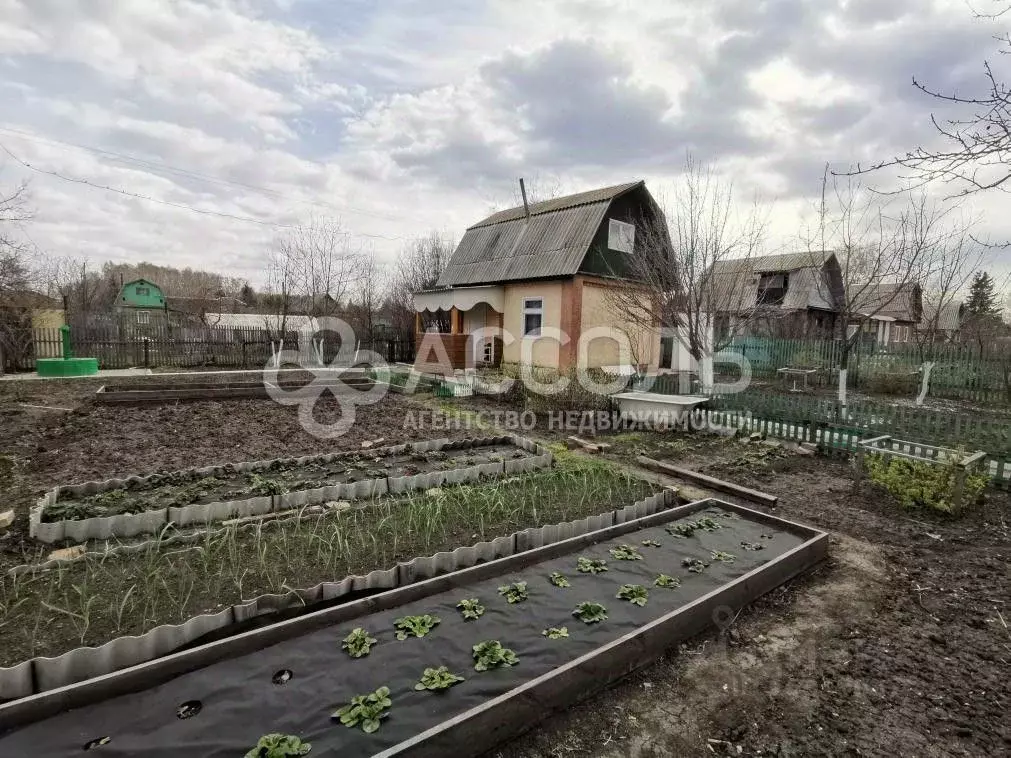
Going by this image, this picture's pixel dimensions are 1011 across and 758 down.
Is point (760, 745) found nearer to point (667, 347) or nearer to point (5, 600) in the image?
point (5, 600)

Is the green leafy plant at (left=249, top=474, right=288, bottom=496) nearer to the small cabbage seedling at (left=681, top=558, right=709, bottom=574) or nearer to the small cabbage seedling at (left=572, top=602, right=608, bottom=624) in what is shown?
Result: the small cabbage seedling at (left=572, top=602, right=608, bottom=624)

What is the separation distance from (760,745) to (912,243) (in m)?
11.6

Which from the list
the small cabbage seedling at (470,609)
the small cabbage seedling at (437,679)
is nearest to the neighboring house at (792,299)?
the small cabbage seedling at (470,609)

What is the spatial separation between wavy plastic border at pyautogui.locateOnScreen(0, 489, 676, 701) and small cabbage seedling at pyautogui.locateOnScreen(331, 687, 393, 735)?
1004 millimetres

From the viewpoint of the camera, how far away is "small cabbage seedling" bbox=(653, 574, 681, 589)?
3.78 metres

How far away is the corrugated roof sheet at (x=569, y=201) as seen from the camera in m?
14.9

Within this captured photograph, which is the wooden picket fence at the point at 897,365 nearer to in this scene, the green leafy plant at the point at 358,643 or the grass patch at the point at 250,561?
the grass patch at the point at 250,561

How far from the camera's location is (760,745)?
94.4 inches

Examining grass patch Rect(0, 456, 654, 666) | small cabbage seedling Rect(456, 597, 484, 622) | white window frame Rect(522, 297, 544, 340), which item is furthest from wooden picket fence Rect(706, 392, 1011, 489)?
white window frame Rect(522, 297, 544, 340)

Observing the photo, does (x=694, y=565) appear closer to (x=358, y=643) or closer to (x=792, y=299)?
(x=358, y=643)

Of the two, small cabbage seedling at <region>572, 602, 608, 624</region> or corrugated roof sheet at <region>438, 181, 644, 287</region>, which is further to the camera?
corrugated roof sheet at <region>438, 181, 644, 287</region>

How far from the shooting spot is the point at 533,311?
615 inches

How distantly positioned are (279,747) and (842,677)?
3.09m

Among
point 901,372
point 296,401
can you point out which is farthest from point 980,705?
point 901,372
